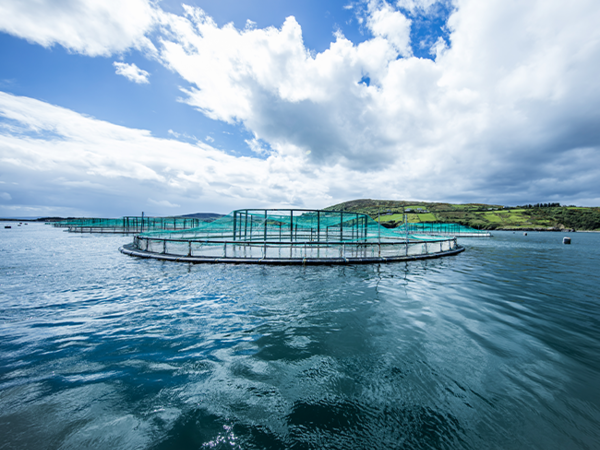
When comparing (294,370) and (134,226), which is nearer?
(294,370)

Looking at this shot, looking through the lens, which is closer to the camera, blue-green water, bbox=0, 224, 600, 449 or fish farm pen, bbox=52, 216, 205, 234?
blue-green water, bbox=0, 224, 600, 449

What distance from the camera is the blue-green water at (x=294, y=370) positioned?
10.0ft

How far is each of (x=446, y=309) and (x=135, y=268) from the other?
49.7ft

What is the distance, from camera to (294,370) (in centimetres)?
437

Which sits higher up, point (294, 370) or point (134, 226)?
point (134, 226)

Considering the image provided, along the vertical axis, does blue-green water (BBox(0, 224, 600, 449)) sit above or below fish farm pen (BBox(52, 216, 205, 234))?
below

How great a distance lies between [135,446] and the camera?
2.81m

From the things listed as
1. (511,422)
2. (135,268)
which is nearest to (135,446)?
(511,422)

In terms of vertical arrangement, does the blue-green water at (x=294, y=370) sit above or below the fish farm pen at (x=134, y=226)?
below

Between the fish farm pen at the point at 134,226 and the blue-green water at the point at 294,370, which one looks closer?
the blue-green water at the point at 294,370

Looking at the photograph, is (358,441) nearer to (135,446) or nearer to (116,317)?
(135,446)

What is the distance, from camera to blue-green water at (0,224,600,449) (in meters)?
3.06

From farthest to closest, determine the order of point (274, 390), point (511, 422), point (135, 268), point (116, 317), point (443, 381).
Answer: point (135, 268) < point (116, 317) < point (443, 381) < point (274, 390) < point (511, 422)

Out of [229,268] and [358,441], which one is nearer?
[358,441]
